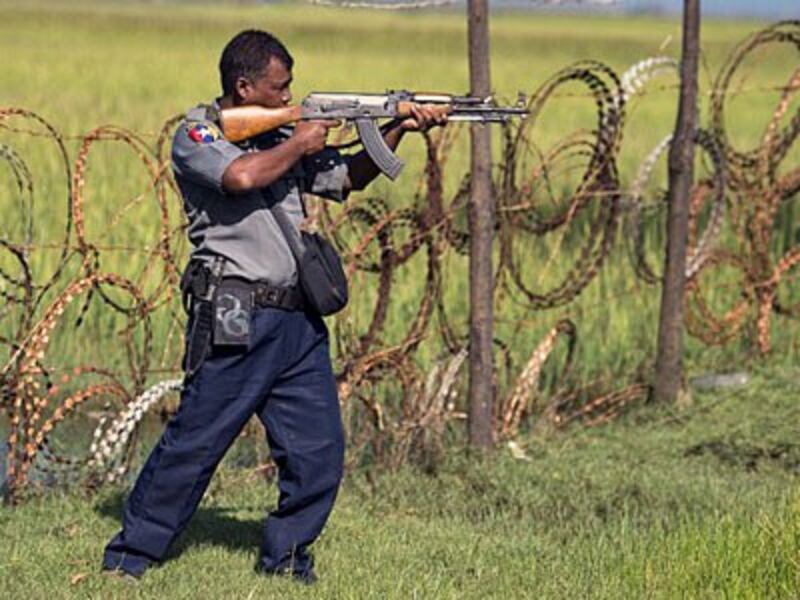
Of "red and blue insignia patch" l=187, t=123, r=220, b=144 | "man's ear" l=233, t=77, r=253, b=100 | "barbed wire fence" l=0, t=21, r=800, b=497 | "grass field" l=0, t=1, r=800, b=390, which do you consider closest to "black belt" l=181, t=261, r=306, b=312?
"red and blue insignia patch" l=187, t=123, r=220, b=144

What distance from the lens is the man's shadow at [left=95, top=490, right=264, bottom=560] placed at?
7102mm

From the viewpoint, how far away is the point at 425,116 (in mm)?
6586

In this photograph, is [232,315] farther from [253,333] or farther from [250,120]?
[250,120]

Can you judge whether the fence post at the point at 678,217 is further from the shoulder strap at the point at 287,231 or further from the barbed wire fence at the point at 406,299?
the shoulder strap at the point at 287,231

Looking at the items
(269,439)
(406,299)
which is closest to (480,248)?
(269,439)

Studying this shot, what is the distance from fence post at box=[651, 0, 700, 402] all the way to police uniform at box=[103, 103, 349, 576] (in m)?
3.58

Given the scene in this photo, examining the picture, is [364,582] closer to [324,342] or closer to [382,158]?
[324,342]

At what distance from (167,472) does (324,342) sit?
25.3 inches

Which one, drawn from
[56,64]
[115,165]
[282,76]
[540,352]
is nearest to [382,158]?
[282,76]

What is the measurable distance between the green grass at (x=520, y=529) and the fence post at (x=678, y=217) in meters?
0.50

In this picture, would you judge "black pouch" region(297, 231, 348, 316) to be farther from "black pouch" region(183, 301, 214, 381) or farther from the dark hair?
the dark hair

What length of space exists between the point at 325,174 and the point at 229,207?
37 cm

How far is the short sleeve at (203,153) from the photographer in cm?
632

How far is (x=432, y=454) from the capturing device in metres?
8.51
